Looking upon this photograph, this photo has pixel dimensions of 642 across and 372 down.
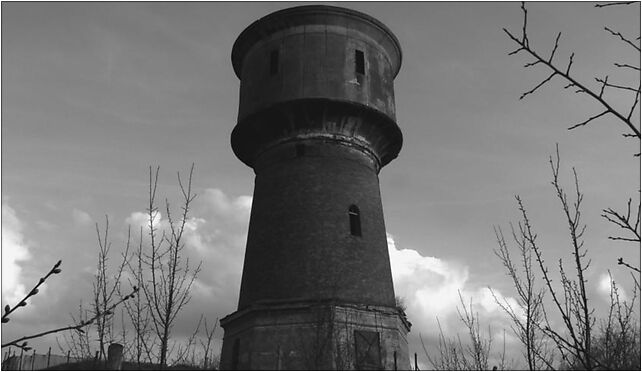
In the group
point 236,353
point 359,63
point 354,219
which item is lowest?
point 236,353

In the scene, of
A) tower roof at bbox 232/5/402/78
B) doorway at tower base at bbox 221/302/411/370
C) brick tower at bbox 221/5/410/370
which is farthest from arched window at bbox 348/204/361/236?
tower roof at bbox 232/5/402/78

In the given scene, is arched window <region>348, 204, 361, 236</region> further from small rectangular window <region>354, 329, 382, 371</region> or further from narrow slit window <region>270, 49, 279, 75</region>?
narrow slit window <region>270, 49, 279, 75</region>

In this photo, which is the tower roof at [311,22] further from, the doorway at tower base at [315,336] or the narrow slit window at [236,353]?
the narrow slit window at [236,353]

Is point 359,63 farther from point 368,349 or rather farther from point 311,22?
point 368,349

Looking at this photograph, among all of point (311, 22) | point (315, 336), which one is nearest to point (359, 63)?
point (311, 22)

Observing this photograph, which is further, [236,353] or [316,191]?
[316,191]

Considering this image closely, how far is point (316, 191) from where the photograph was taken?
13.1 meters

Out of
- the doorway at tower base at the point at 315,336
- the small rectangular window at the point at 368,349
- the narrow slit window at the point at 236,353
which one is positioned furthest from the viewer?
the narrow slit window at the point at 236,353

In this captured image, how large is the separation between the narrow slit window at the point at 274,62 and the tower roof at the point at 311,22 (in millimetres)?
657

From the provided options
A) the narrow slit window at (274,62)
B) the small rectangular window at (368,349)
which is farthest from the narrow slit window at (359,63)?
the small rectangular window at (368,349)

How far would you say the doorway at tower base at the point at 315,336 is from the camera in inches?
Answer: 436

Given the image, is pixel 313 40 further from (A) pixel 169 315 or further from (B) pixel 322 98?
(A) pixel 169 315

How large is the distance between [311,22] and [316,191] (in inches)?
178

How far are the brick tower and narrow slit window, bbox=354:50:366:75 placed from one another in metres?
0.03
